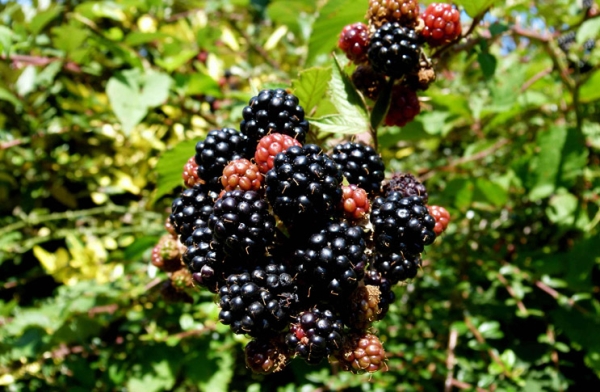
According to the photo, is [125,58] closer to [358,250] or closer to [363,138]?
[363,138]

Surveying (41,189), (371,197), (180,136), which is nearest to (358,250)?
(371,197)

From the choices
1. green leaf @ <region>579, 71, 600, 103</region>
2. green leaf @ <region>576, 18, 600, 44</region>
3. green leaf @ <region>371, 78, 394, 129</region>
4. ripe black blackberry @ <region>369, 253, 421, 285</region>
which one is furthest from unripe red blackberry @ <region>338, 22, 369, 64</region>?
green leaf @ <region>579, 71, 600, 103</region>

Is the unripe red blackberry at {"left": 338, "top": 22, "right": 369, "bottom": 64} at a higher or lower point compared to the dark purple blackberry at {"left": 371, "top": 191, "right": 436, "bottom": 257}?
higher

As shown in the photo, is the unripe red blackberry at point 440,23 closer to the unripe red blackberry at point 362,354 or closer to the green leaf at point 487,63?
the green leaf at point 487,63

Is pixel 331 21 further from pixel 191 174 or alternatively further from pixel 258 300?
pixel 258 300

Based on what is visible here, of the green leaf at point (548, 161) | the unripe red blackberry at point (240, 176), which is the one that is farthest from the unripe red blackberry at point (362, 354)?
the green leaf at point (548, 161)

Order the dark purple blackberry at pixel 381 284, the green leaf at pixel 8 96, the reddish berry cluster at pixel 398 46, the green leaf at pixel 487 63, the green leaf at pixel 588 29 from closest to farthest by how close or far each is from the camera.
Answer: the dark purple blackberry at pixel 381 284 → the reddish berry cluster at pixel 398 46 → the green leaf at pixel 487 63 → the green leaf at pixel 588 29 → the green leaf at pixel 8 96

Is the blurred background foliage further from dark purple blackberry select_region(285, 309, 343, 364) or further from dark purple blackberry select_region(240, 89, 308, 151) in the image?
dark purple blackberry select_region(285, 309, 343, 364)

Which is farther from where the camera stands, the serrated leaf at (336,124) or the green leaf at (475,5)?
the green leaf at (475,5)

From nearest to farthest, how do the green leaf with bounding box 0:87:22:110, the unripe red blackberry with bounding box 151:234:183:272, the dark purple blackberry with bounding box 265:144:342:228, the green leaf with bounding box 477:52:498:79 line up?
the dark purple blackberry with bounding box 265:144:342:228
the unripe red blackberry with bounding box 151:234:183:272
the green leaf with bounding box 477:52:498:79
the green leaf with bounding box 0:87:22:110
